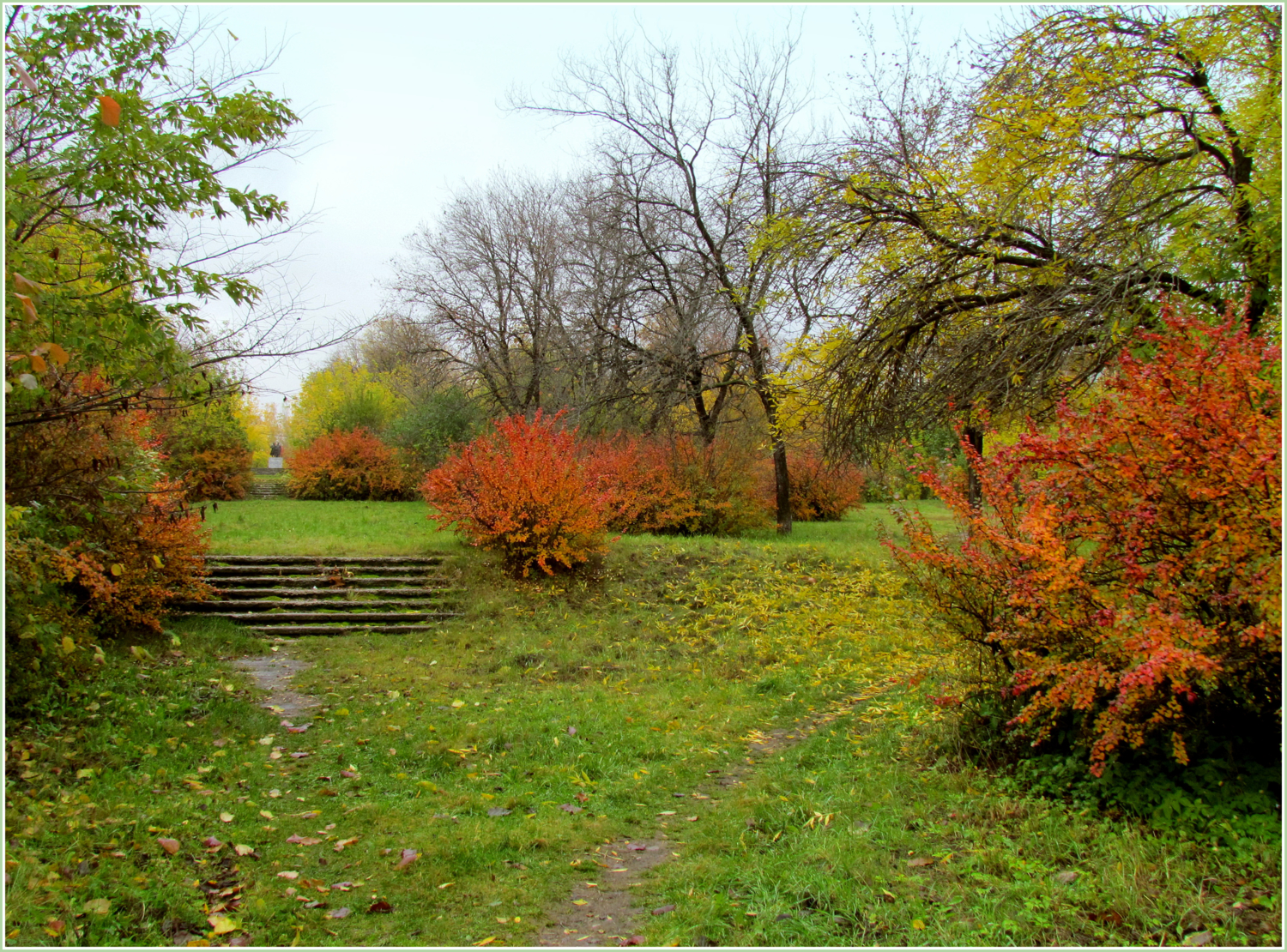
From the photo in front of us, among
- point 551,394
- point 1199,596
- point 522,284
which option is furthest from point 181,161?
point 522,284

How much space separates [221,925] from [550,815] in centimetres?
199

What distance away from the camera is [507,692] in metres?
7.71

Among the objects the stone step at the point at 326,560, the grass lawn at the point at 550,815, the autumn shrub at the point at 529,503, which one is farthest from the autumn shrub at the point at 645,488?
the grass lawn at the point at 550,815

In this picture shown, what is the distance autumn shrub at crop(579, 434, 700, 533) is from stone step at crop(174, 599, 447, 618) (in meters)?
4.98

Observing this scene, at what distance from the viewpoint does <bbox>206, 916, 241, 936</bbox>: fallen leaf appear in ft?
10.8

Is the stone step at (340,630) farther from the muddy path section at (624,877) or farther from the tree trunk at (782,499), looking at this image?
the tree trunk at (782,499)

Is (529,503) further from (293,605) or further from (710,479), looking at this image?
(710,479)

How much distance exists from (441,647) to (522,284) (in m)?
16.1

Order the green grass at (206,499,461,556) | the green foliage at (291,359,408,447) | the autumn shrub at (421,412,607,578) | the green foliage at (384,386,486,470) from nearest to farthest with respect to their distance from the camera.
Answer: the autumn shrub at (421,412,607,578) < the green grass at (206,499,461,556) < the green foliage at (384,386,486,470) < the green foliage at (291,359,408,447)

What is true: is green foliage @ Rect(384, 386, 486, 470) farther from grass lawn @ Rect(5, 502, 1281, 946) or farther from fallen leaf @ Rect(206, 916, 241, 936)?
fallen leaf @ Rect(206, 916, 241, 936)

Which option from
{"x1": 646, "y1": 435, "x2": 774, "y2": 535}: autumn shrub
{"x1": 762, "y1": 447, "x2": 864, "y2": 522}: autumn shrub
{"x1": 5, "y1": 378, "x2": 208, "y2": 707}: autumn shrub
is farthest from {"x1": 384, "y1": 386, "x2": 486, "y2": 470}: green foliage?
{"x1": 5, "y1": 378, "x2": 208, "y2": 707}: autumn shrub

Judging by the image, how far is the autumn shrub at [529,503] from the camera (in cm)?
1172

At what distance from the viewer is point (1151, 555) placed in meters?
4.23

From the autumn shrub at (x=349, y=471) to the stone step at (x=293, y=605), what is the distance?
13.0m
